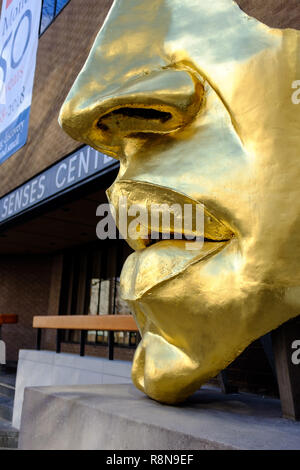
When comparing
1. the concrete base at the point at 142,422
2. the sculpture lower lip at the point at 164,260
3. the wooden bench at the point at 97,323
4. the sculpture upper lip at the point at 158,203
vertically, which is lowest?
the concrete base at the point at 142,422

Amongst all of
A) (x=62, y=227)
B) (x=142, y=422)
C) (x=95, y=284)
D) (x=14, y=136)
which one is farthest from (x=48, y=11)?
(x=142, y=422)

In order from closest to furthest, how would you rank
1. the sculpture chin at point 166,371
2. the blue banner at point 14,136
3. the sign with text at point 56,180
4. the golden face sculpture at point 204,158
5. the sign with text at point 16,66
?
the golden face sculpture at point 204,158 → the sculpture chin at point 166,371 → the sign with text at point 56,180 → the sign with text at point 16,66 → the blue banner at point 14,136

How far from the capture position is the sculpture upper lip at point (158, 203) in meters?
1.11

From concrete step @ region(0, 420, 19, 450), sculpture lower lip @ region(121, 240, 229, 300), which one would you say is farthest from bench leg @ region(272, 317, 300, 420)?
concrete step @ region(0, 420, 19, 450)

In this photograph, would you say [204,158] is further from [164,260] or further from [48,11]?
[48,11]

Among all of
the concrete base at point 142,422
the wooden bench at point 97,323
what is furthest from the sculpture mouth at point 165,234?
the wooden bench at point 97,323

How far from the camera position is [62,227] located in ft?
27.1

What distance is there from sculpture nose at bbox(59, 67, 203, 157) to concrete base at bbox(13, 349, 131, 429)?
2332 millimetres

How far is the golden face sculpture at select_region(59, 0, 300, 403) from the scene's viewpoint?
1.04m

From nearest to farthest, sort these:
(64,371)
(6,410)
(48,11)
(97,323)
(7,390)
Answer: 1. (97,323)
2. (64,371)
3. (6,410)
4. (7,390)
5. (48,11)

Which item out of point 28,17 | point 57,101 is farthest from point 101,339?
point 28,17

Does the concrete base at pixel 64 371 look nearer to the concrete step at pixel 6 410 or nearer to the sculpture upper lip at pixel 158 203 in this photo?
the concrete step at pixel 6 410

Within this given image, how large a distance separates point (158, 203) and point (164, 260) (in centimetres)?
16

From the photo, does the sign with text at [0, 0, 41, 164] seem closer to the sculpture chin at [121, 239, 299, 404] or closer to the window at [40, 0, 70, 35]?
the window at [40, 0, 70, 35]
